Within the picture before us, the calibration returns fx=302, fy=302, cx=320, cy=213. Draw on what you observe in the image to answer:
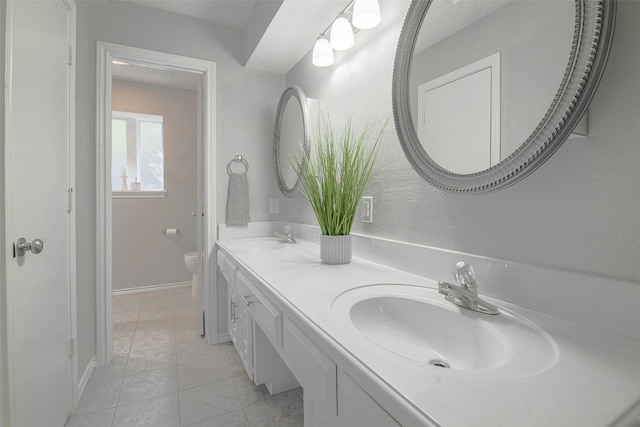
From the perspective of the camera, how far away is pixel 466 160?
0.89m

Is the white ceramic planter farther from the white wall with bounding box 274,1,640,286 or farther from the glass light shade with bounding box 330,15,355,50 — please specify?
the glass light shade with bounding box 330,15,355,50

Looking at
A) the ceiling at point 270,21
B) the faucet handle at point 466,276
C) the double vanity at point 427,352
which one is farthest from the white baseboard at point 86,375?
the ceiling at point 270,21

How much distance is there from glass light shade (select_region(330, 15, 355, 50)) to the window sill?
2771 mm

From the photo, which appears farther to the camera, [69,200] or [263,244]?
[263,244]

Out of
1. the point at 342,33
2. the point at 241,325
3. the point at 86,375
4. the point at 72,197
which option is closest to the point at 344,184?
the point at 342,33

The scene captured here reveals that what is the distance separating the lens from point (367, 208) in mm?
1370

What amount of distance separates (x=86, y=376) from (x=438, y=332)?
195cm

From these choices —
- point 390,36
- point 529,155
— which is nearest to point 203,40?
point 390,36

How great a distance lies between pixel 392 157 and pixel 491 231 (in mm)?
510

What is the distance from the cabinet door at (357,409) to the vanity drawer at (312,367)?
3 cm

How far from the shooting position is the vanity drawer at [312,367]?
2.01ft

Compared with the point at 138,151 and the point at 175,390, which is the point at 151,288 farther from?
the point at 175,390

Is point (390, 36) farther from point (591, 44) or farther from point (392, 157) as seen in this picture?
point (591, 44)

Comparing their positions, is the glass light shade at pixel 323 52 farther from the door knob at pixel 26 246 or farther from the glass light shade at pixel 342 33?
the door knob at pixel 26 246
